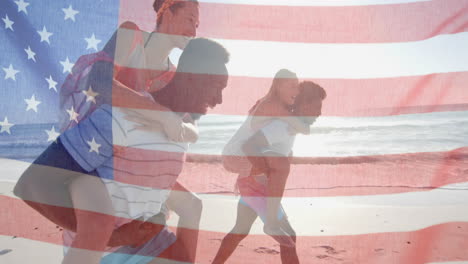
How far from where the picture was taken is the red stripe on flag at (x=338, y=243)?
61.2 inches

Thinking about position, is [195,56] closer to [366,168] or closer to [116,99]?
[116,99]

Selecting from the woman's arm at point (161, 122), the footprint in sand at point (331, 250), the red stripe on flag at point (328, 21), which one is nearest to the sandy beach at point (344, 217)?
the footprint in sand at point (331, 250)

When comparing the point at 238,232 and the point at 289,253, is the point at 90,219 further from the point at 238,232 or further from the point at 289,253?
the point at 289,253

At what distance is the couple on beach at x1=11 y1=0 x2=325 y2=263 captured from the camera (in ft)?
4.33

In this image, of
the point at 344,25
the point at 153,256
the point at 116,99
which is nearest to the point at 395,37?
the point at 344,25

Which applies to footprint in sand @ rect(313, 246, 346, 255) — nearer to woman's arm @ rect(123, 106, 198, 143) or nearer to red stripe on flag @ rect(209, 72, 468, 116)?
red stripe on flag @ rect(209, 72, 468, 116)

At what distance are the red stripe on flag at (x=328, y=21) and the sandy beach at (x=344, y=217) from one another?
498 mm

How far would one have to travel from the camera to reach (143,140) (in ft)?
4.47

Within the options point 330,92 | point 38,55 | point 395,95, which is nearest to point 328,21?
point 330,92

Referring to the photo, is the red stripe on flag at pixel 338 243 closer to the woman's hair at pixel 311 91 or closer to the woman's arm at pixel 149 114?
the woman's arm at pixel 149 114

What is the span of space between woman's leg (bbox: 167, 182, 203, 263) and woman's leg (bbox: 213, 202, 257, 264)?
11cm

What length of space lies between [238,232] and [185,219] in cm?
23

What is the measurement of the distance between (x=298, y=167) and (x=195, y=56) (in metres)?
0.58

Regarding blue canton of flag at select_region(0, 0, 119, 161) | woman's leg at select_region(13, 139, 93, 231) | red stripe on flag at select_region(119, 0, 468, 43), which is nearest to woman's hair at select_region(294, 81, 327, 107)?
red stripe on flag at select_region(119, 0, 468, 43)
